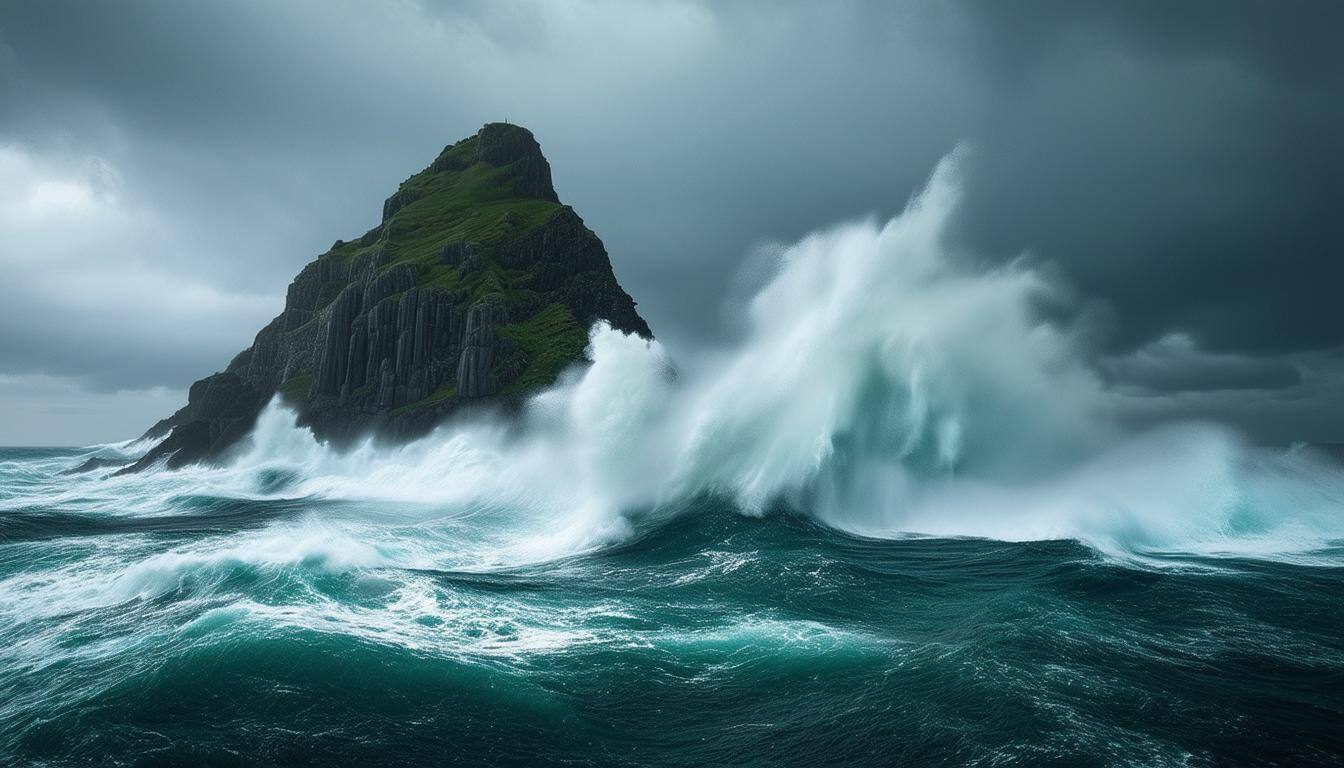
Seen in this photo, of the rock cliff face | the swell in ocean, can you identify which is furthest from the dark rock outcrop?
the swell in ocean

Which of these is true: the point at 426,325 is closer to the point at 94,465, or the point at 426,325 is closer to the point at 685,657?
the point at 94,465

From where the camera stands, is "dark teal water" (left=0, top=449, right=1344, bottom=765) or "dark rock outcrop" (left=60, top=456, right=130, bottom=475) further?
"dark rock outcrop" (left=60, top=456, right=130, bottom=475)

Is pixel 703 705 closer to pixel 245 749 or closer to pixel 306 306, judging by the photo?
pixel 245 749

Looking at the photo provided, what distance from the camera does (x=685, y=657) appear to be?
795 inches

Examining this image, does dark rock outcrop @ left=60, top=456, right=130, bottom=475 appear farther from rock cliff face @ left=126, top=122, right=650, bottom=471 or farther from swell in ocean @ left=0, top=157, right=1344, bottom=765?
swell in ocean @ left=0, top=157, right=1344, bottom=765

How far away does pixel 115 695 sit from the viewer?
56.3ft

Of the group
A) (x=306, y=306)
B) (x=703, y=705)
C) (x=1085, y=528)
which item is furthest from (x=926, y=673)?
(x=306, y=306)

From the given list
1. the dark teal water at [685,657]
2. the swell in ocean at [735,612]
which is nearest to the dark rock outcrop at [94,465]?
the swell in ocean at [735,612]

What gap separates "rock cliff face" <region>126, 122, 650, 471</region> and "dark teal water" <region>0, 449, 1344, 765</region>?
63.0 m

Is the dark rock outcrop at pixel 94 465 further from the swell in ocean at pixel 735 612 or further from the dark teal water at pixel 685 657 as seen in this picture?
the dark teal water at pixel 685 657

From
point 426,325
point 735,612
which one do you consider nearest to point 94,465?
point 426,325

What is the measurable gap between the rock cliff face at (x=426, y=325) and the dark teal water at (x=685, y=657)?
6302 cm

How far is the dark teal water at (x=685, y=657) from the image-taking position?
14922mm

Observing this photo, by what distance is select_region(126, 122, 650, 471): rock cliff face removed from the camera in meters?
96.3
